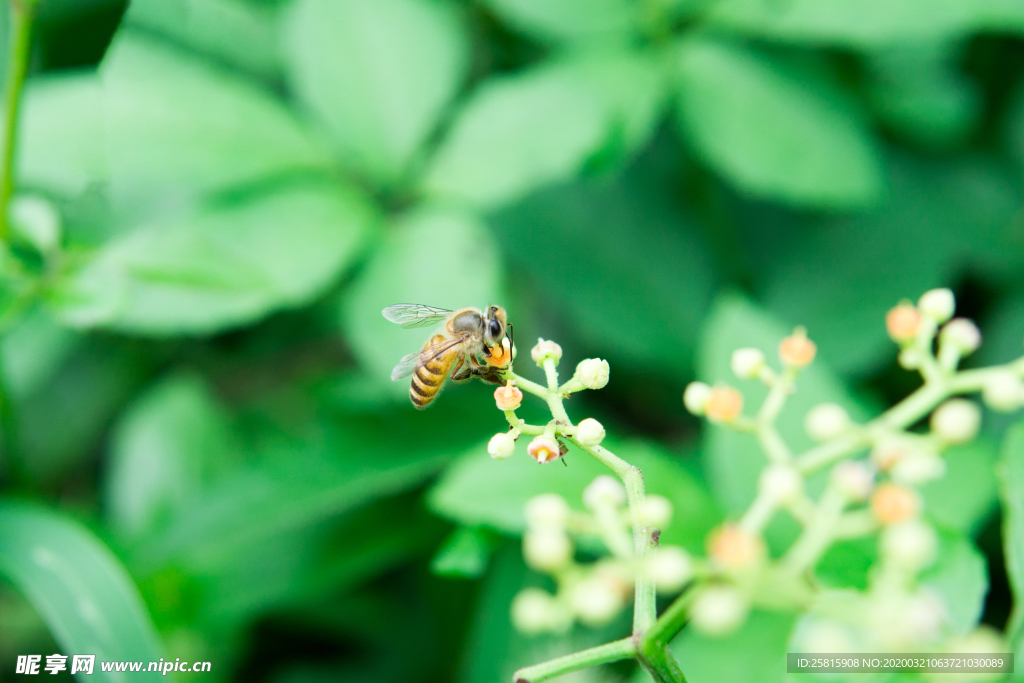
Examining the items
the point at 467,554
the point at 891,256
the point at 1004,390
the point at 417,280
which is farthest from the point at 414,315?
the point at 891,256

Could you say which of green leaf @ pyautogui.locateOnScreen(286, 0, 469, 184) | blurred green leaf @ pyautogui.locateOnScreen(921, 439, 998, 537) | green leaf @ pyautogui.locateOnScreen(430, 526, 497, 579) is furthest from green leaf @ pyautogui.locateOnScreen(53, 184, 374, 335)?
blurred green leaf @ pyautogui.locateOnScreen(921, 439, 998, 537)

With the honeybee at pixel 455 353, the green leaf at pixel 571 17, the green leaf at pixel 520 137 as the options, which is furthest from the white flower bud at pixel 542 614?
the green leaf at pixel 571 17

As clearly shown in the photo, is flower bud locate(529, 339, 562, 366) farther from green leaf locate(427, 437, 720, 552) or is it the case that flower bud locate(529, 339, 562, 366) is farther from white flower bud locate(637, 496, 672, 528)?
green leaf locate(427, 437, 720, 552)

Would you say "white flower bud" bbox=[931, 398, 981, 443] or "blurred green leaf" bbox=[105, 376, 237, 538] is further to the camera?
"blurred green leaf" bbox=[105, 376, 237, 538]

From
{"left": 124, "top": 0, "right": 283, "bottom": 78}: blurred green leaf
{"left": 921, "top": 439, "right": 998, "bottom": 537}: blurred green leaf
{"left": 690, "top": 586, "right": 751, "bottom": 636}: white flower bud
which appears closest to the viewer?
{"left": 690, "top": 586, "right": 751, "bottom": 636}: white flower bud

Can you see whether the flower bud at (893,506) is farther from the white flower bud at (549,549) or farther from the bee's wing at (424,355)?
the bee's wing at (424,355)

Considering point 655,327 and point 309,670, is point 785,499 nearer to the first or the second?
point 655,327

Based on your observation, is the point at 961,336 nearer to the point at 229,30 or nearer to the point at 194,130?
the point at 194,130
